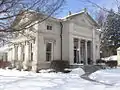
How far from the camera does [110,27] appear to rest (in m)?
41.9

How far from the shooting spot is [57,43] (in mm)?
21422

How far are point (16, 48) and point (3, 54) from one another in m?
9.89

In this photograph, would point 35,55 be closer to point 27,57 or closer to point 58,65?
point 27,57

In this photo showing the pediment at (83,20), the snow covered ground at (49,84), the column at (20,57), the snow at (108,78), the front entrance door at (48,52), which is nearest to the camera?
the snow covered ground at (49,84)

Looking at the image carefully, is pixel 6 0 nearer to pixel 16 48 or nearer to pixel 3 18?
pixel 3 18

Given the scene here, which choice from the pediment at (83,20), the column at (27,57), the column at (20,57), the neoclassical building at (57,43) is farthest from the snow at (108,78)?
the column at (20,57)

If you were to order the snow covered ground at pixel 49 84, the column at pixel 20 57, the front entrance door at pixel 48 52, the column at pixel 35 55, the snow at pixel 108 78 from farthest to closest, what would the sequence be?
the column at pixel 20 57 → the front entrance door at pixel 48 52 → the column at pixel 35 55 → the snow at pixel 108 78 → the snow covered ground at pixel 49 84

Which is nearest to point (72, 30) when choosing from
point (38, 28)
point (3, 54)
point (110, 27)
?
point (38, 28)

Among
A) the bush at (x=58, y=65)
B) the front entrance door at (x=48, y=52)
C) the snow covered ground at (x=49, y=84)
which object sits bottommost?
the snow covered ground at (x=49, y=84)

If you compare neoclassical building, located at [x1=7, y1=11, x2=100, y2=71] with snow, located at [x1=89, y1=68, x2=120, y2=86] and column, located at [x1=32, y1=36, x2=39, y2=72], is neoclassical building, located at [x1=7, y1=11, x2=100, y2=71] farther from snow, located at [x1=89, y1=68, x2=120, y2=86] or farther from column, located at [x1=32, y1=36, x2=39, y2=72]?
snow, located at [x1=89, y1=68, x2=120, y2=86]

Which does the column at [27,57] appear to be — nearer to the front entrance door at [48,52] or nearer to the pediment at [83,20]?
the front entrance door at [48,52]

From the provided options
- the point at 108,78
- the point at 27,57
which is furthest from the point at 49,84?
the point at 27,57

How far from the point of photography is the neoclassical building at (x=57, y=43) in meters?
20.0

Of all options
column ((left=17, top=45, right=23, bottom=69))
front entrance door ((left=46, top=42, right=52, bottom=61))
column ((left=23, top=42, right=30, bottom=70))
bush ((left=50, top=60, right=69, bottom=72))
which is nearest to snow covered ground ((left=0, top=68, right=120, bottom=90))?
bush ((left=50, top=60, right=69, bottom=72))
